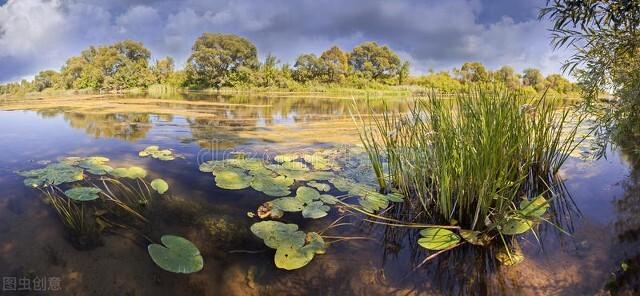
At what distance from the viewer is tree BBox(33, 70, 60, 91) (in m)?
37.5

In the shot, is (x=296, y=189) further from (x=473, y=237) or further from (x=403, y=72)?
(x=403, y=72)

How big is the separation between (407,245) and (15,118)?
9.79 metres

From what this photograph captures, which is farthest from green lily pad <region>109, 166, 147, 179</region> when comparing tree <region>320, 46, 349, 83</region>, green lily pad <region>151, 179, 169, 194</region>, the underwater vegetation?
tree <region>320, 46, 349, 83</region>

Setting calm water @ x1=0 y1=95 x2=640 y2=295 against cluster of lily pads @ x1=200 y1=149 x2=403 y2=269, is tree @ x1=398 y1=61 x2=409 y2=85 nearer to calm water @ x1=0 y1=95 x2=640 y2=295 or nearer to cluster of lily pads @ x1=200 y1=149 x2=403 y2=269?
cluster of lily pads @ x1=200 y1=149 x2=403 y2=269

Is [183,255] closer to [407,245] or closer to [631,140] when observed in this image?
[407,245]

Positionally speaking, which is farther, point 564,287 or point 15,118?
point 15,118

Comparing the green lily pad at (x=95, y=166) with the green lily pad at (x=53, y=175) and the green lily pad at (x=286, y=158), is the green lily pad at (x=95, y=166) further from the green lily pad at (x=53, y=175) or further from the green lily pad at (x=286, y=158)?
the green lily pad at (x=286, y=158)

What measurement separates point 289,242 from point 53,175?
2.64 meters

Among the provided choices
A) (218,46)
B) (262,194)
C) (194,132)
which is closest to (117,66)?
(218,46)

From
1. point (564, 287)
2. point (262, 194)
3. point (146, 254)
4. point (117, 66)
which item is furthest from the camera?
point (117, 66)

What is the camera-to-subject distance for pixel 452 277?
1938 millimetres

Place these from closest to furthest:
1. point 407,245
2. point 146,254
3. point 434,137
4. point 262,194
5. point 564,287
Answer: point 564,287
point 146,254
point 407,245
point 434,137
point 262,194

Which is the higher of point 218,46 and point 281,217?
point 218,46

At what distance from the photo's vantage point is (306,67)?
3903cm
